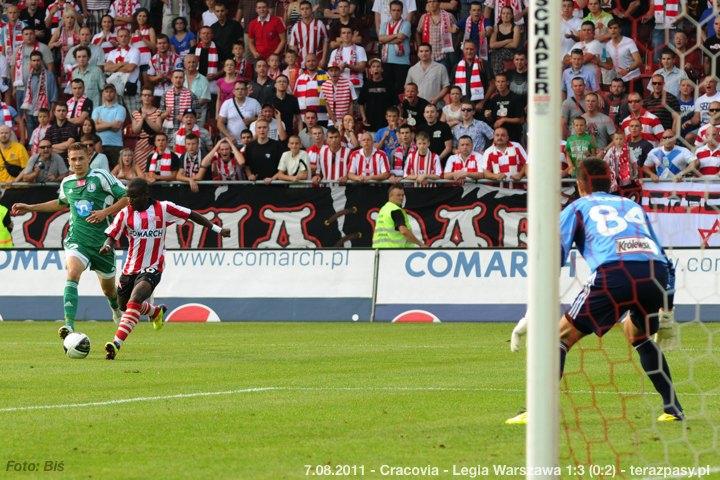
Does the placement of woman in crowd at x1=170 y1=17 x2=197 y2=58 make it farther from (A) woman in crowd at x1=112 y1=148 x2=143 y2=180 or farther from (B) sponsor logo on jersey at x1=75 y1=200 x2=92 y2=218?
(B) sponsor logo on jersey at x1=75 y1=200 x2=92 y2=218

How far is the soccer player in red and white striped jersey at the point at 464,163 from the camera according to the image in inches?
922

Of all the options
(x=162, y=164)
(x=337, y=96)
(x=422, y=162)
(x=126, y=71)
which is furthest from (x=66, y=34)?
(x=422, y=162)

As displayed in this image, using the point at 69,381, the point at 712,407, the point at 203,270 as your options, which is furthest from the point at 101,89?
the point at 712,407

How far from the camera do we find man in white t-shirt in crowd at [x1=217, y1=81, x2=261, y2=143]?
1013 inches

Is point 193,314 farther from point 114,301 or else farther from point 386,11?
point 386,11

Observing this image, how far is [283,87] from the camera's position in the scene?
2552 centimetres

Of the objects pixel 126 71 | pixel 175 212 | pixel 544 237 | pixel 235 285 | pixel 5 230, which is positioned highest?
→ pixel 544 237

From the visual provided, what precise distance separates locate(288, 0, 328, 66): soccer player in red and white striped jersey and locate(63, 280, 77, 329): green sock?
1113cm

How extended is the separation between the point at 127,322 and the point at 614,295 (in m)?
7.47

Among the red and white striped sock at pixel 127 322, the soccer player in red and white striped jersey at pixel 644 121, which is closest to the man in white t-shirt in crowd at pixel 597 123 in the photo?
the soccer player in red and white striped jersey at pixel 644 121

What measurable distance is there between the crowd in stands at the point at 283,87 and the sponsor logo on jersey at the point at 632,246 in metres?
11.0

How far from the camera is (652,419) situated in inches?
374

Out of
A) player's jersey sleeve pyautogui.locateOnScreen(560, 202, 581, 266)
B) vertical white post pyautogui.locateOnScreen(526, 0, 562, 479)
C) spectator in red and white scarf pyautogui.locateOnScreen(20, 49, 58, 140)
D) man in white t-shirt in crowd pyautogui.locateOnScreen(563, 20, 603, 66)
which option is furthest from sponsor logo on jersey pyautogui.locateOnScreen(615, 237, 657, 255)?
spectator in red and white scarf pyautogui.locateOnScreen(20, 49, 58, 140)

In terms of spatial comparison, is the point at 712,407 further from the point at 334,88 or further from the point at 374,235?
the point at 334,88
